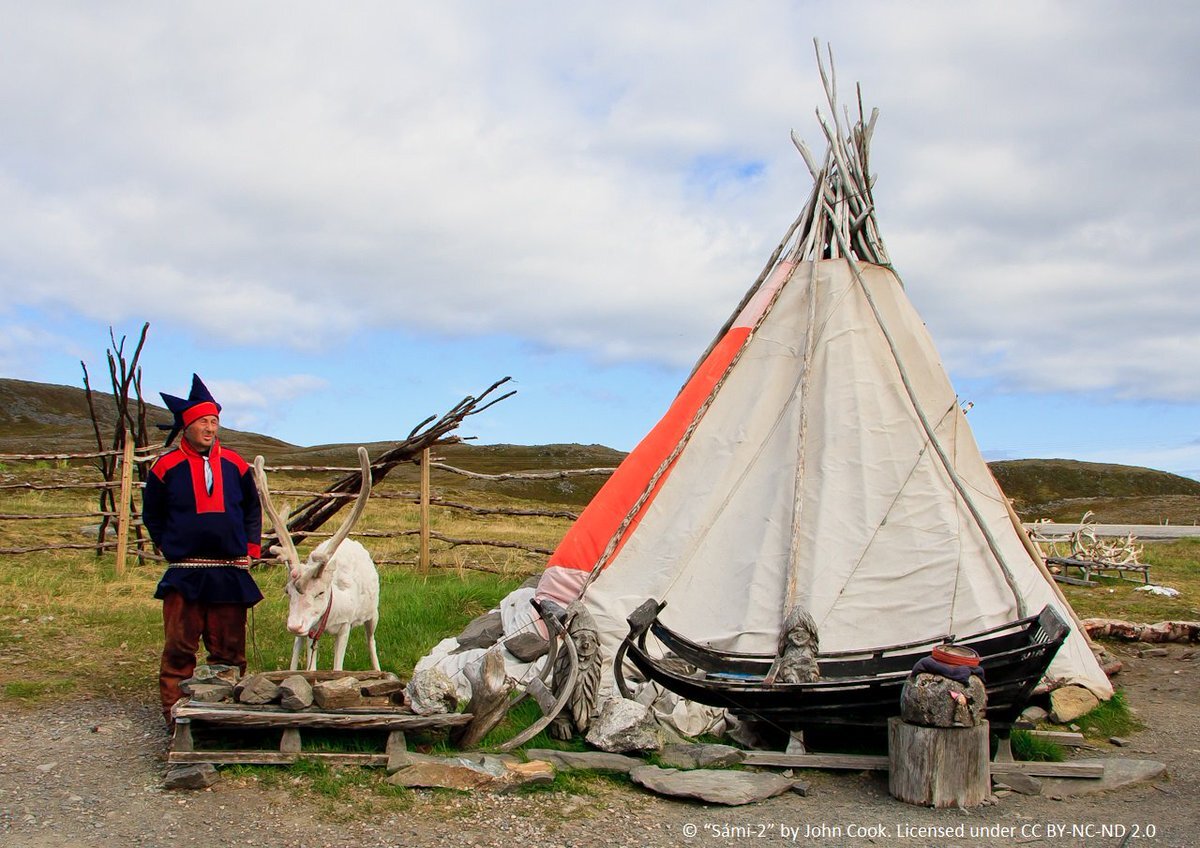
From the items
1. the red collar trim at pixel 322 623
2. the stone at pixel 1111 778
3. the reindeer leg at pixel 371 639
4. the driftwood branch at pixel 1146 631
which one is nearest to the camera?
the stone at pixel 1111 778

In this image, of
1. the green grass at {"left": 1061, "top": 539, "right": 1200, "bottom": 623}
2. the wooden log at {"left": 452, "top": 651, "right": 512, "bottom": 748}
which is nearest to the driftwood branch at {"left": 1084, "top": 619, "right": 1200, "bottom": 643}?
the green grass at {"left": 1061, "top": 539, "right": 1200, "bottom": 623}

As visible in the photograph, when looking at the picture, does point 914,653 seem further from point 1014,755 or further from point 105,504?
point 105,504

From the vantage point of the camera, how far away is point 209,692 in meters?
4.74

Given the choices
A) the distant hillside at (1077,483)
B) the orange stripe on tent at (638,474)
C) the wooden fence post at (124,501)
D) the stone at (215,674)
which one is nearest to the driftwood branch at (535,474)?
the orange stripe on tent at (638,474)

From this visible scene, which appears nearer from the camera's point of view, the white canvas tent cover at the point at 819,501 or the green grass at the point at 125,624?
the white canvas tent cover at the point at 819,501

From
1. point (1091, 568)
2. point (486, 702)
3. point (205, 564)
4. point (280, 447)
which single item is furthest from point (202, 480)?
point (280, 447)

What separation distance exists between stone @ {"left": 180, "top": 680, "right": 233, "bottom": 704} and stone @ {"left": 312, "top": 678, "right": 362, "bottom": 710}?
0.43 meters

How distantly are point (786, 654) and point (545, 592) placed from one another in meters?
2.02

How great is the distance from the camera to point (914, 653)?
5.83 metres

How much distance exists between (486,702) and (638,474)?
272 cm

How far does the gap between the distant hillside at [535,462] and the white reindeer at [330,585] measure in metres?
41.6

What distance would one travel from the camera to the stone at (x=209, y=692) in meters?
4.71

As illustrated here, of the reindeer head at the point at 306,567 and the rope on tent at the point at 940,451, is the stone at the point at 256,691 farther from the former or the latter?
the rope on tent at the point at 940,451

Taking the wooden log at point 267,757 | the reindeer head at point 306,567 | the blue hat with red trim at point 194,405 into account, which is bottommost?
the wooden log at point 267,757
